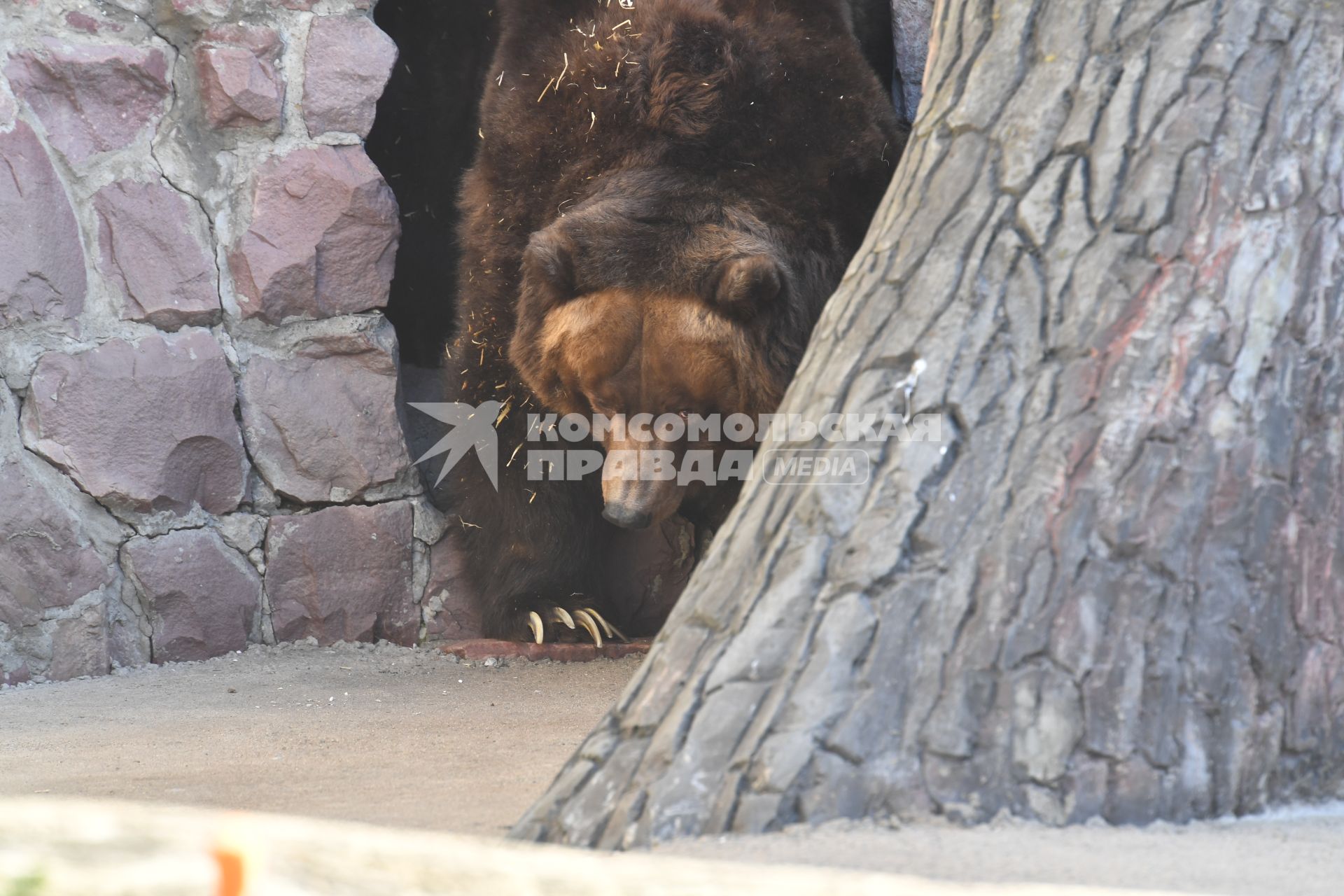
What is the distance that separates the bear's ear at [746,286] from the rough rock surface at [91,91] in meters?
1.59

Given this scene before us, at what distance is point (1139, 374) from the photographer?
1606 mm

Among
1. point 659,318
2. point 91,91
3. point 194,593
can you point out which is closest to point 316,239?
point 91,91

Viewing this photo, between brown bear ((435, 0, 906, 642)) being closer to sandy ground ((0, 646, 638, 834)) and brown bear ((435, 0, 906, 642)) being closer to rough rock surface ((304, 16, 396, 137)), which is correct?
rough rock surface ((304, 16, 396, 137))

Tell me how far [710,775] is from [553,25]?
257cm

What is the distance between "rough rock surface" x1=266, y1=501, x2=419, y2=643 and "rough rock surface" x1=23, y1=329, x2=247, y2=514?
22 centimetres

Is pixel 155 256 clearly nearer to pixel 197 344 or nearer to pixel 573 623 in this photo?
pixel 197 344

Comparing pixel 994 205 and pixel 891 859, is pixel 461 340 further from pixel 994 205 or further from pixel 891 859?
pixel 891 859

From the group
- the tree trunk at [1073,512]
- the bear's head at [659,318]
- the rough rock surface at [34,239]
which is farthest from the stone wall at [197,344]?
the tree trunk at [1073,512]

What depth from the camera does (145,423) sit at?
342 centimetres

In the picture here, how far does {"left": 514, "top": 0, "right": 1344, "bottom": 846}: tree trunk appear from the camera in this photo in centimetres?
151

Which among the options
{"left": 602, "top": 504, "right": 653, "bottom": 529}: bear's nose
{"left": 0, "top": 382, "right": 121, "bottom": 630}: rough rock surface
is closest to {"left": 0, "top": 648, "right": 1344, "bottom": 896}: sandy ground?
{"left": 0, "top": 382, "right": 121, "bottom": 630}: rough rock surface

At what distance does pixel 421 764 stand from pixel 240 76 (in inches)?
80.2

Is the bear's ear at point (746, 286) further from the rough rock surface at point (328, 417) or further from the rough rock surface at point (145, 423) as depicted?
the rough rock surface at point (145, 423)

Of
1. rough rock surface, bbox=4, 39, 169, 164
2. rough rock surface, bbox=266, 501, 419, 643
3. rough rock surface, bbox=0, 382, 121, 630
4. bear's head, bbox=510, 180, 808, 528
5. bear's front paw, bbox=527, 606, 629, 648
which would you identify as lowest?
bear's front paw, bbox=527, 606, 629, 648
